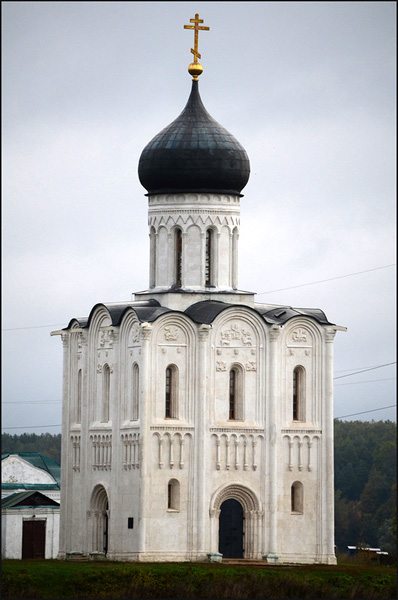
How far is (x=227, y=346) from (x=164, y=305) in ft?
6.96

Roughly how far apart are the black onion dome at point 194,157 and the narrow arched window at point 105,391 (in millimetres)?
5149

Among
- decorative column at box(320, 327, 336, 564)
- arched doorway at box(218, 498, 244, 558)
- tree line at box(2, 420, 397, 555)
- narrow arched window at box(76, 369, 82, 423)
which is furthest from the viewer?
tree line at box(2, 420, 397, 555)

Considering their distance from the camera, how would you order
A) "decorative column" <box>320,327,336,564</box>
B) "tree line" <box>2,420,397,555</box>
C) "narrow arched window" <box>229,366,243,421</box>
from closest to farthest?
"narrow arched window" <box>229,366,243,421</box>, "decorative column" <box>320,327,336,564</box>, "tree line" <box>2,420,397,555</box>

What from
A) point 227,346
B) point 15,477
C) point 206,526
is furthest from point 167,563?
point 15,477

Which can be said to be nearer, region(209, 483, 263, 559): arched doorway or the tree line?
region(209, 483, 263, 559): arched doorway

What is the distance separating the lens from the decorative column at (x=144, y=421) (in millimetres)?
63188

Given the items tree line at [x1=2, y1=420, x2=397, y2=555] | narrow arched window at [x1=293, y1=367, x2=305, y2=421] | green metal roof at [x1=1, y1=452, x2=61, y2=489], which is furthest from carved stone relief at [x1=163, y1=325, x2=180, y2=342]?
tree line at [x1=2, y1=420, x2=397, y2=555]

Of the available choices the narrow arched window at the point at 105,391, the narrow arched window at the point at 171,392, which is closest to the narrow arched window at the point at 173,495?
the narrow arched window at the point at 171,392

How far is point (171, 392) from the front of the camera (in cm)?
6419

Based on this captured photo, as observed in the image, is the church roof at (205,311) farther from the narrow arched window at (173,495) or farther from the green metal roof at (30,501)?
the green metal roof at (30,501)

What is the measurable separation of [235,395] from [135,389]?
272cm

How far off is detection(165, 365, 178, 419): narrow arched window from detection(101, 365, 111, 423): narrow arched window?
2530 millimetres

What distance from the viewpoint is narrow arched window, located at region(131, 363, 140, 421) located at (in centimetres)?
6431

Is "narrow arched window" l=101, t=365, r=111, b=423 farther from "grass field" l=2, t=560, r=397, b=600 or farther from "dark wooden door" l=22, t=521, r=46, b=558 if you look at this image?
"dark wooden door" l=22, t=521, r=46, b=558
